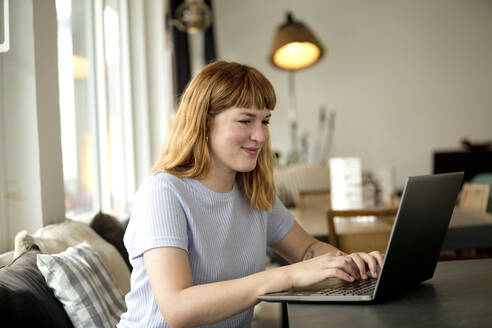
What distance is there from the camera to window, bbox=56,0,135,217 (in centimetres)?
254

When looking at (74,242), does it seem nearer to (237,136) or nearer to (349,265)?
(237,136)

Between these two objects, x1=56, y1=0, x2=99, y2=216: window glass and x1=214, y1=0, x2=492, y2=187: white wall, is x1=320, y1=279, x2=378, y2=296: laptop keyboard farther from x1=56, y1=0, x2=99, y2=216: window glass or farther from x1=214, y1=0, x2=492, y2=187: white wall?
x1=214, y1=0, x2=492, y2=187: white wall

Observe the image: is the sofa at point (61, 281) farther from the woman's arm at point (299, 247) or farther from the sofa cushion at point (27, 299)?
the woman's arm at point (299, 247)

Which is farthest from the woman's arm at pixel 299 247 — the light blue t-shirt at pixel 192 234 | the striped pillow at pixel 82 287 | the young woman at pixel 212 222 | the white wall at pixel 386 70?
the white wall at pixel 386 70

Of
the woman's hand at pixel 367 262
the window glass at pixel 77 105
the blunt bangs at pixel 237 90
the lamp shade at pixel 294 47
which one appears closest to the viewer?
the woman's hand at pixel 367 262

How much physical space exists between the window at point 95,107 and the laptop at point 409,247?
1.77 meters

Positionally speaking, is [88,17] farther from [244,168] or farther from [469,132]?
[469,132]

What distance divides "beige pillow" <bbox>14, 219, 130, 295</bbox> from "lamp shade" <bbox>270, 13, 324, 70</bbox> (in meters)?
2.29

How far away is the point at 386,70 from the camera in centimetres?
661

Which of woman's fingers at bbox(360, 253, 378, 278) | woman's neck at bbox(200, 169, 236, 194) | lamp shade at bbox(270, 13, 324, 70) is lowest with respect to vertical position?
woman's fingers at bbox(360, 253, 378, 278)

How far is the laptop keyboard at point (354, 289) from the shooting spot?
3.10ft

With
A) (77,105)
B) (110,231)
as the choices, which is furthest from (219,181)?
(77,105)

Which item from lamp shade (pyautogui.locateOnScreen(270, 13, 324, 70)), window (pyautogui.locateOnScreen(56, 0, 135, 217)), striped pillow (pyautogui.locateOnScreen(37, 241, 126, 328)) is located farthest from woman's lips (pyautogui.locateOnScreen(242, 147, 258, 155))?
lamp shade (pyautogui.locateOnScreen(270, 13, 324, 70))

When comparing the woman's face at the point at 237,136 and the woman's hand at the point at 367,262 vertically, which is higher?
the woman's face at the point at 237,136
